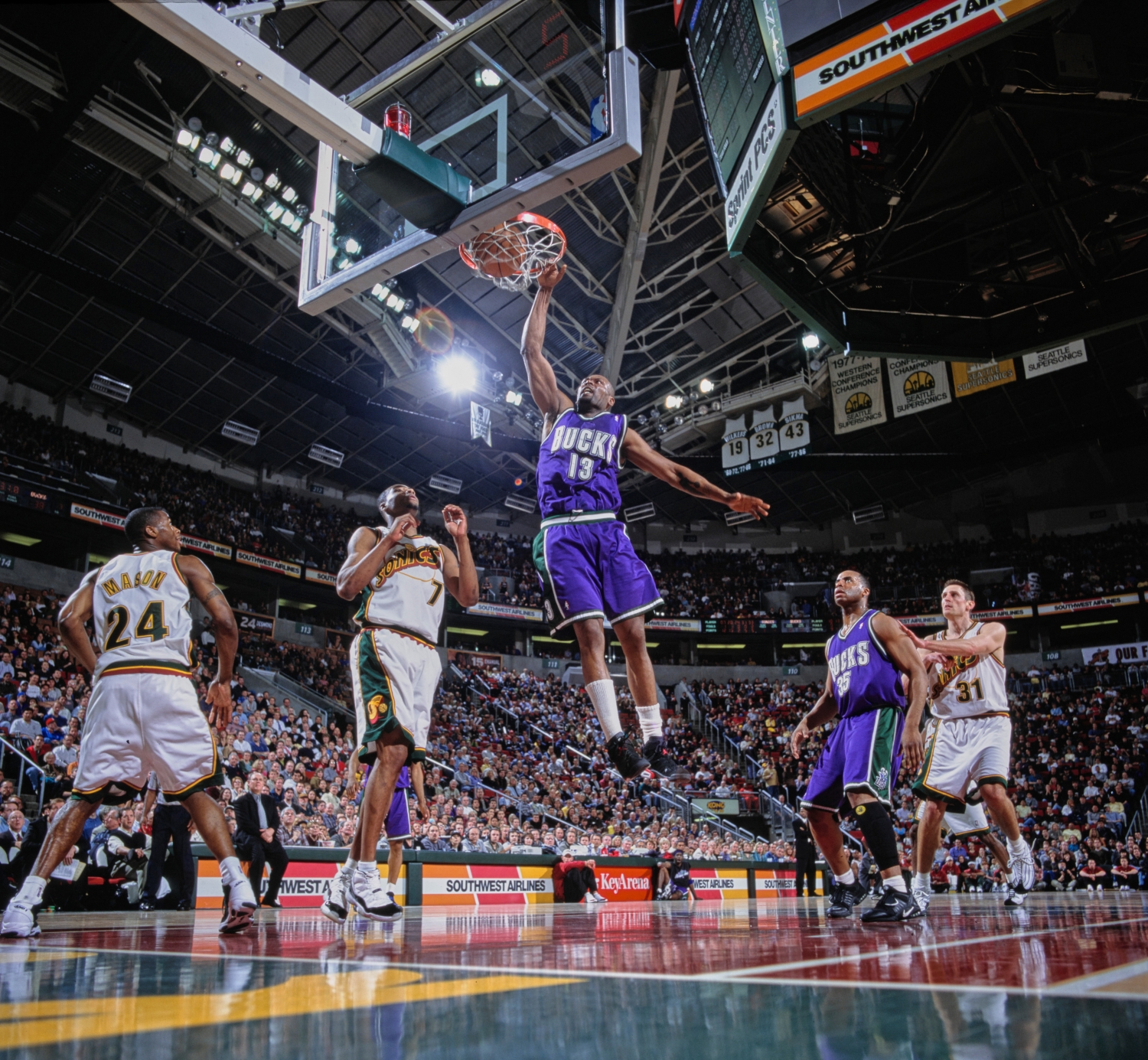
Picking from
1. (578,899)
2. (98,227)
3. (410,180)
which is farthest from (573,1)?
(98,227)

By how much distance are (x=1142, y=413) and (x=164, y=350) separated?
91.1ft

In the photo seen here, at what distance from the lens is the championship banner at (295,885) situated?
10.0m

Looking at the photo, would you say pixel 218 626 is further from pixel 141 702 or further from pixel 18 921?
pixel 18 921

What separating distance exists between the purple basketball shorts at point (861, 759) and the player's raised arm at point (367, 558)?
280 cm

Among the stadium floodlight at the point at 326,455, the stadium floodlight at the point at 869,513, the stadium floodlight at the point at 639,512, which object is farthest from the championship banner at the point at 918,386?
the stadium floodlight at the point at 326,455

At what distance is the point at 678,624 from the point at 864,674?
29.2 metres

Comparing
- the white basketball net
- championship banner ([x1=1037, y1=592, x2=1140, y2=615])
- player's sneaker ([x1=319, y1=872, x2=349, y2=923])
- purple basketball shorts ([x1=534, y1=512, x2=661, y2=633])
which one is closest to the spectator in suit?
player's sneaker ([x1=319, y1=872, x2=349, y2=923])

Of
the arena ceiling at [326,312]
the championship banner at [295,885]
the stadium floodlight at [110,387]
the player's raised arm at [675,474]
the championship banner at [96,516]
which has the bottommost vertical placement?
the championship banner at [295,885]

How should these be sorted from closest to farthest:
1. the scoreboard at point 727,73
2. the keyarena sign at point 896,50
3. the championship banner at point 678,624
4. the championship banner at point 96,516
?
1. the keyarena sign at point 896,50
2. the scoreboard at point 727,73
3. the championship banner at point 96,516
4. the championship banner at point 678,624

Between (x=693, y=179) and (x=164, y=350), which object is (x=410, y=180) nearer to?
(x=693, y=179)

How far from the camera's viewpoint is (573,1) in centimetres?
878

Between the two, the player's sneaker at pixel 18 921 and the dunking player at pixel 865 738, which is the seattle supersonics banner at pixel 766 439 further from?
the player's sneaker at pixel 18 921

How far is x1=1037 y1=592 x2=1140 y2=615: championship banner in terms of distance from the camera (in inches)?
1127

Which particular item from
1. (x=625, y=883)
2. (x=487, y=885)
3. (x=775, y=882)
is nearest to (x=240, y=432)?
(x=625, y=883)
